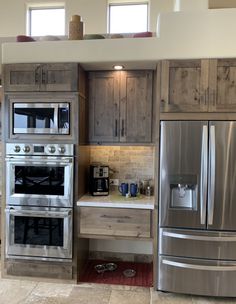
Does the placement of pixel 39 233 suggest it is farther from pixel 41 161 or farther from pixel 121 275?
pixel 121 275

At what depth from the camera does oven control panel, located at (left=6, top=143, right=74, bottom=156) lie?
9.31ft

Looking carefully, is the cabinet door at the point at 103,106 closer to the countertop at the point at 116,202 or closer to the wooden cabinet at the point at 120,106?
the wooden cabinet at the point at 120,106

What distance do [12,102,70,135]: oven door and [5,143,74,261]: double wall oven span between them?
0.17 m

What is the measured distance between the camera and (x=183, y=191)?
2697mm

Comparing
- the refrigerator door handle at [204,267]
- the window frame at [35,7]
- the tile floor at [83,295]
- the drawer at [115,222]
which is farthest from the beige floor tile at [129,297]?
the window frame at [35,7]

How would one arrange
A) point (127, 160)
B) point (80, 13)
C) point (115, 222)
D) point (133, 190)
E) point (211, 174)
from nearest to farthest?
point (211, 174), point (115, 222), point (133, 190), point (127, 160), point (80, 13)

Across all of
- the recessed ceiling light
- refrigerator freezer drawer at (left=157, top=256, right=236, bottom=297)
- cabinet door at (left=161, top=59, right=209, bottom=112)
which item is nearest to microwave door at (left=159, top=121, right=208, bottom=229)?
cabinet door at (left=161, top=59, right=209, bottom=112)

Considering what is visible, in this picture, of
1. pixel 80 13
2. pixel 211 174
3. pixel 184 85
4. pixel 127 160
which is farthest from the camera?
pixel 80 13

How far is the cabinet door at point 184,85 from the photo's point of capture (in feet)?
8.68

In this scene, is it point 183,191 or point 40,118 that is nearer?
point 183,191

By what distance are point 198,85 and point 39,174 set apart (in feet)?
6.41

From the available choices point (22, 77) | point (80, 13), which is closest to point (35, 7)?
point (80, 13)

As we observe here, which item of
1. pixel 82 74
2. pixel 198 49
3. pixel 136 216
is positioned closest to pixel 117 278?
pixel 136 216

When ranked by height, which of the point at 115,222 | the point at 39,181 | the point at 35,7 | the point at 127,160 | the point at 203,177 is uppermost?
the point at 35,7
